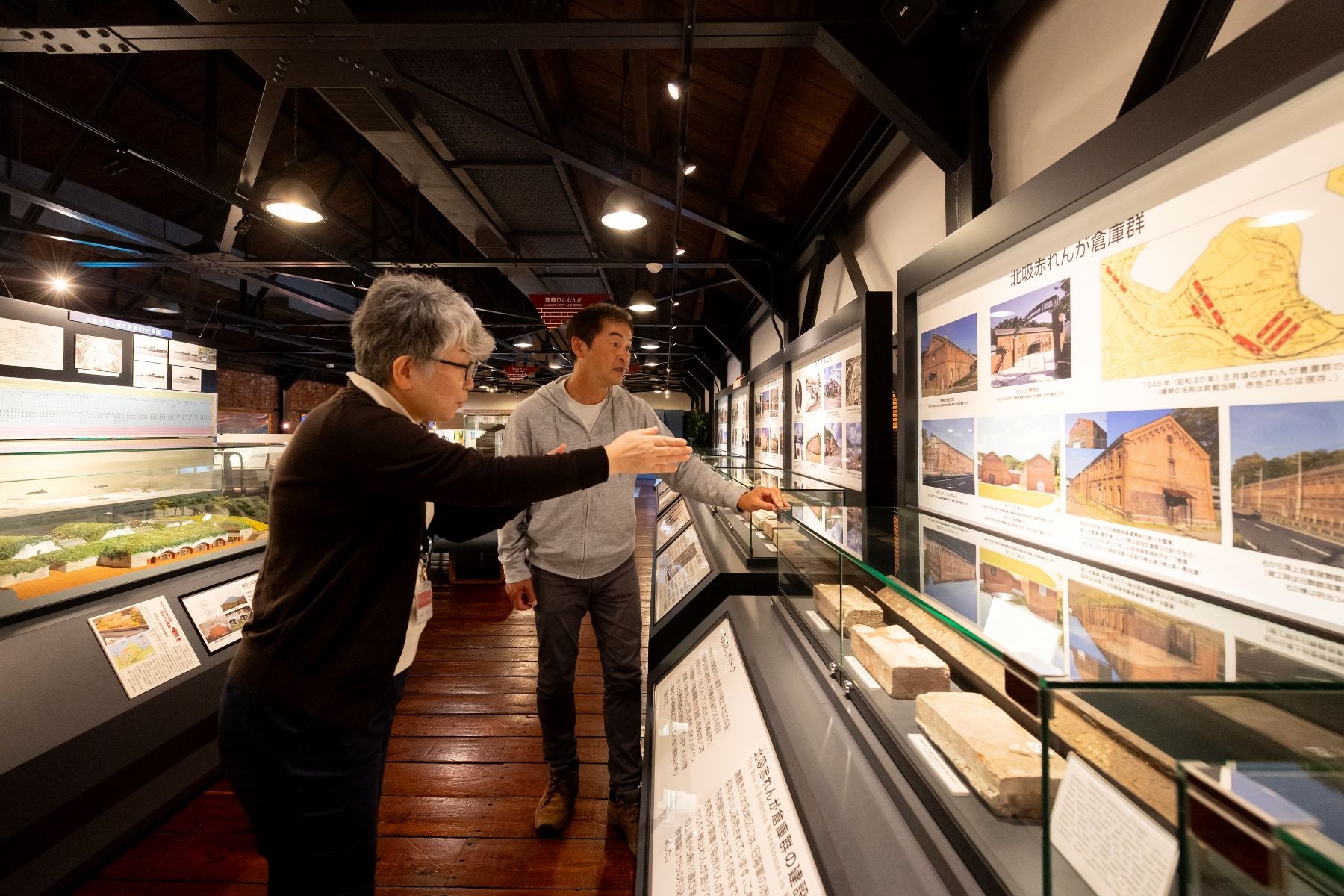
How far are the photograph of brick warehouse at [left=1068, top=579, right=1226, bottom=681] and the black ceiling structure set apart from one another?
1942mm

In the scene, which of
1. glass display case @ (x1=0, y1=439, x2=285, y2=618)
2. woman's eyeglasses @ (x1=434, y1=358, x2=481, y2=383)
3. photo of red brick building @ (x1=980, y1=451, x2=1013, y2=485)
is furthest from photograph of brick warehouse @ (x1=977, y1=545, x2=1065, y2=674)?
glass display case @ (x1=0, y1=439, x2=285, y2=618)

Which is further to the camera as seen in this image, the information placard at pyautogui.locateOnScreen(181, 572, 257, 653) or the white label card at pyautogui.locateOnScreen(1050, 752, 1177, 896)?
the information placard at pyautogui.locateOnScreen(181, 572, 257, 653)

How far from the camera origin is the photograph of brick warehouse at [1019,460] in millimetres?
1499

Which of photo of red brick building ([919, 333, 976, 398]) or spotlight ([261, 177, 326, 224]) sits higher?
spotlight ([261, 177, 326, 224])

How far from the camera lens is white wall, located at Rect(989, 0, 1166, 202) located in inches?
62.0

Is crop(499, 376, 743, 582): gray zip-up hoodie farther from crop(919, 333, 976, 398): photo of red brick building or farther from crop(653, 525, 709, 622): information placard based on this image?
crop(919, 333, 976, 398): photo of red brick building

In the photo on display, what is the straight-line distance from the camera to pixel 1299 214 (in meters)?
0.89

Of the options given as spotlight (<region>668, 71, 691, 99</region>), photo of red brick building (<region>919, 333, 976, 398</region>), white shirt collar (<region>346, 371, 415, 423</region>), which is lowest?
white shirt collar (<region>346, 371, 415, 423</region>)

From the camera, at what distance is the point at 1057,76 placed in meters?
1.84

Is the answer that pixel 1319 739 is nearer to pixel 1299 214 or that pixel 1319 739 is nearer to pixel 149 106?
pixel 1299 214

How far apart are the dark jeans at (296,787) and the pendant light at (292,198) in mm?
4423
